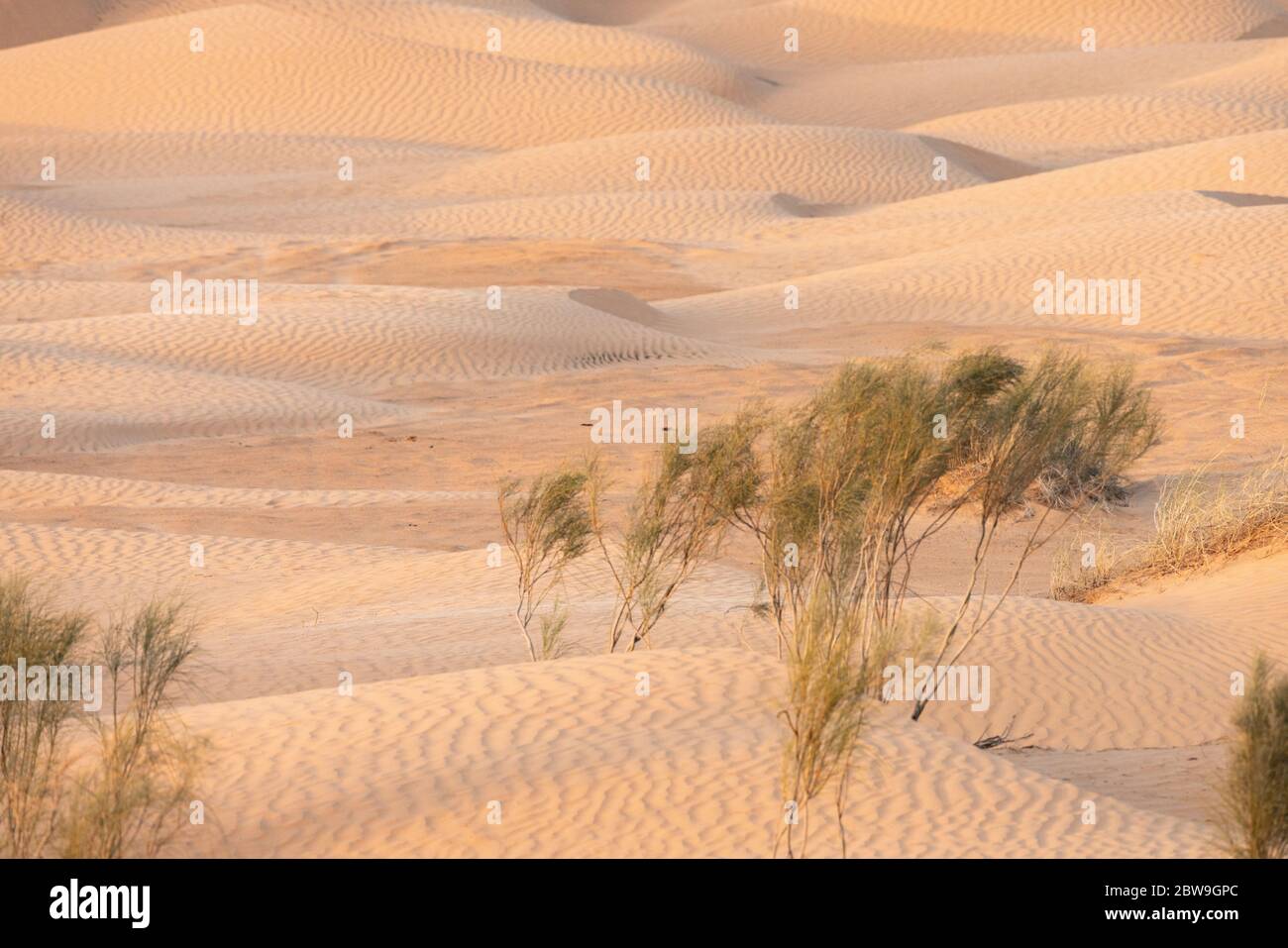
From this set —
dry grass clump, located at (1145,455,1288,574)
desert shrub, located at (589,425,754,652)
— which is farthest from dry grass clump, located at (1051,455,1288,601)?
desert shrub, located at (589,425,754,652)

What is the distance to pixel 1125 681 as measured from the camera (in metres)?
10.1

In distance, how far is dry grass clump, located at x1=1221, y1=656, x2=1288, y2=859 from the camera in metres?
5.53

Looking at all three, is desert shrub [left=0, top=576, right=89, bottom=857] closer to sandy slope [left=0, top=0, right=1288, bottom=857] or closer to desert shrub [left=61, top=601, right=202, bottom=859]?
desert shrub [left=61, top=601, right=202, bottom=859]

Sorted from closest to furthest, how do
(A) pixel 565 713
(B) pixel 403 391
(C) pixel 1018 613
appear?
(A) pixel 565 713, (C) pixel 1018 613, (B) pixel 403 391

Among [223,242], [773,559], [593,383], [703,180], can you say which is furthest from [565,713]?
[703,180]

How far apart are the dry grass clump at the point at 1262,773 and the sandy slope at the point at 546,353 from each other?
0.51 m

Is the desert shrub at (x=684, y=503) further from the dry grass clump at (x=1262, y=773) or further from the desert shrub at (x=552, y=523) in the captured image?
the dry grass clump at (x=1262, y=773)

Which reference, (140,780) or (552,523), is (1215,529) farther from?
(140,780)

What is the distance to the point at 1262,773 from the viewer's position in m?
5.53

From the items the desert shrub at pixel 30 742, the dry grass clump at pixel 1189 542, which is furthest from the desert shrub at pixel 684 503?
the dry grass clump at pixel 1189 542

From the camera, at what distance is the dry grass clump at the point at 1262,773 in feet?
18.1

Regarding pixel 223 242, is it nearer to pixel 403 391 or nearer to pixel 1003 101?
pixel 403 391

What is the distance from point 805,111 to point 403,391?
3881cm

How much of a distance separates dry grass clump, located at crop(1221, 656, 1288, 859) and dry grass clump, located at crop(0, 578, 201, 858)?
3847mm
